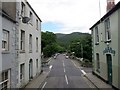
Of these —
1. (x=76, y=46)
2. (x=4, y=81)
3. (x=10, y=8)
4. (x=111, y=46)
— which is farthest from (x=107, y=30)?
(x=76, y=46)

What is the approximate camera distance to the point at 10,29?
18.4 meters

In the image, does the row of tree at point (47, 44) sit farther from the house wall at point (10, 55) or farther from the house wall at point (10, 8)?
the house wall at point (10, 55)

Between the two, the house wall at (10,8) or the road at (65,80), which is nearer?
the house wall at (10,8)

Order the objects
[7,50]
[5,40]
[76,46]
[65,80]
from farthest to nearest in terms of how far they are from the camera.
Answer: [76,46], [65,80], [7,50], [5,40]

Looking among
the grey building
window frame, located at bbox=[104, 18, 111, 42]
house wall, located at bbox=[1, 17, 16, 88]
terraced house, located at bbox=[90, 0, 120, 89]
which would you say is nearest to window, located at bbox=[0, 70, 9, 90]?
the grey building

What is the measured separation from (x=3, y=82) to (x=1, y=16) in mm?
4255

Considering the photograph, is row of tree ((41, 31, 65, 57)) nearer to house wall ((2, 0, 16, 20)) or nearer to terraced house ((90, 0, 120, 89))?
terraced house ((90, 0, 120, 89))

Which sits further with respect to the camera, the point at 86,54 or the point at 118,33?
the point at 86,54

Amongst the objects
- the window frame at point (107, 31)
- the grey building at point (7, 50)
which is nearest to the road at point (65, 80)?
the window frame at point (107, 31)

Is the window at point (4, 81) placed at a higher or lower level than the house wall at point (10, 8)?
lower

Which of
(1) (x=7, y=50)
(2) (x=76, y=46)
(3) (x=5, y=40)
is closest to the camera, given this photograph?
(3) (x=5, y=40)

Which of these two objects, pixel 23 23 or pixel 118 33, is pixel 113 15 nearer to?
pixel 118 33

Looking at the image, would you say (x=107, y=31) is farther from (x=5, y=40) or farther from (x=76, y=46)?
(x=76, y=46)

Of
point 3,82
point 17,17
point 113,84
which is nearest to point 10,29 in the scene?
point 17,17
